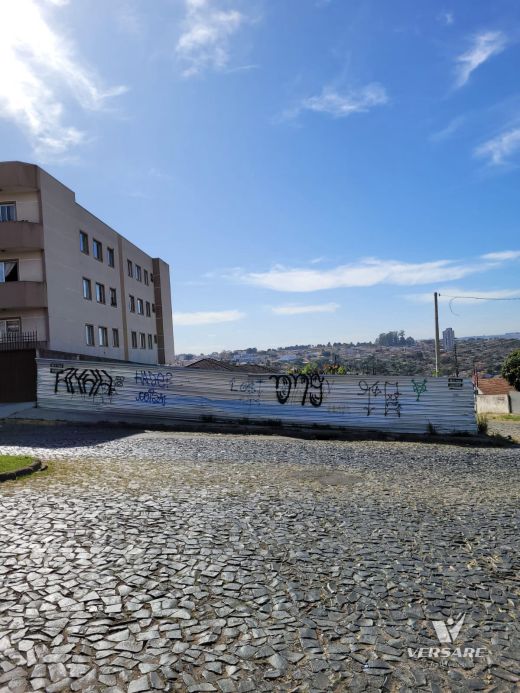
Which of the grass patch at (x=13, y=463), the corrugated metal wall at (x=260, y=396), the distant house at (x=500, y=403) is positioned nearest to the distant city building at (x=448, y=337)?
the distant house at (x=500, y=403)

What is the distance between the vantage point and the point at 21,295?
2606cm

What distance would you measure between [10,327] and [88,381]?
1120cm

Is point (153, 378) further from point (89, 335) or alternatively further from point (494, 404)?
point (494, 404)

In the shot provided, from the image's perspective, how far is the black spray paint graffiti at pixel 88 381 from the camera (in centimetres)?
1841

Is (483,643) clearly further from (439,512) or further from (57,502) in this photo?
(57,502)

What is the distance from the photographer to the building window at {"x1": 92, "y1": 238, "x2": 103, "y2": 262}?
34616 millimetres

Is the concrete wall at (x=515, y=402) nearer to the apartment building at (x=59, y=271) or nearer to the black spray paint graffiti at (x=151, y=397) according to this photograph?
the apartment building at (x=59, y=271)

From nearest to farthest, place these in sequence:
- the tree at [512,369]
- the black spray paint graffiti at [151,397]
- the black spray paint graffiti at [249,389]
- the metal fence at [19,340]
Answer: the black spray paint graffiti at [249,389]
the black spray paint graffiti at [151,397]
the metal fence at [19,340]
the tree at [512,369]

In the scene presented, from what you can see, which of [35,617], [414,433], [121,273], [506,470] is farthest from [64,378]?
[121,273]

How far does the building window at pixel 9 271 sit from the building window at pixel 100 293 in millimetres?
7704

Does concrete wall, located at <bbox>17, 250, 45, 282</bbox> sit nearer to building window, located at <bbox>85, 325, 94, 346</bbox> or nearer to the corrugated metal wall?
building window, located at <bbox>85, 325, 94, 346</bbox>

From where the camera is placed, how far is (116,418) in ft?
59.3

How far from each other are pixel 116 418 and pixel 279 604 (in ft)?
50.6

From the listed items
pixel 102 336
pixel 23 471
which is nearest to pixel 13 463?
pixel 23 471
